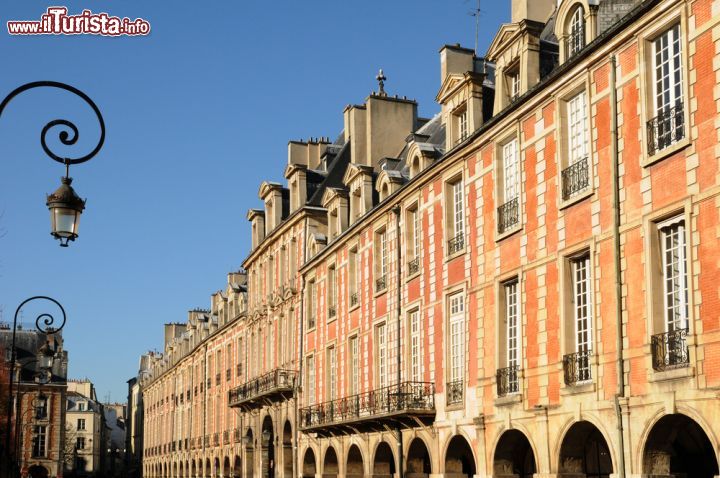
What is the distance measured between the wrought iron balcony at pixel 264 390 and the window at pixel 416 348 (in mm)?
12383

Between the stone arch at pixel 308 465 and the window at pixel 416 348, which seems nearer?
the window at pixel 416 348

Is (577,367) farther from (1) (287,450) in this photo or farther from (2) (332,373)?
(1) (287,450)

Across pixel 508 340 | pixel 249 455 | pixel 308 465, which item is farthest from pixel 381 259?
pixel 249 455

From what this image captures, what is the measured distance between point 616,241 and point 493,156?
598cm

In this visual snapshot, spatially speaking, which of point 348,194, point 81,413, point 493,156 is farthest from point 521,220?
point 81,413

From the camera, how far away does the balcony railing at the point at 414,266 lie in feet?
94.4

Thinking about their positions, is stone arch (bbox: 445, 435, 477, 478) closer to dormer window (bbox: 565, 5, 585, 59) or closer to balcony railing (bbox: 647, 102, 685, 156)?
dormer window (bbox: 565, 5, 585, 59)

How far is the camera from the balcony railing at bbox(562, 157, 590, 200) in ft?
65.5

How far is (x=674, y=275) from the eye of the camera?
17312 millimetres

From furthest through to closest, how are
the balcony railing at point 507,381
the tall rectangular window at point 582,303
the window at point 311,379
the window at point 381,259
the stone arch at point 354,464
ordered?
the window at point 311,379 < the stone arch at point 354,464 < the window at point 381,259 < the balcony railing at point 507,381 < the tall rectangular window at point 582,303

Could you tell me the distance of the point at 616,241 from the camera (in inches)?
731

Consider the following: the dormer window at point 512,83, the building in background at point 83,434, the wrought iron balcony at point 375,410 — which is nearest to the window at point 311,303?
the wrought iron balcony at point 375,410

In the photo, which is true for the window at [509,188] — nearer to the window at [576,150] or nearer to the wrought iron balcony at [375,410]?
the window at [576,150]

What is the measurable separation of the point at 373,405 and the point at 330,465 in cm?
600
